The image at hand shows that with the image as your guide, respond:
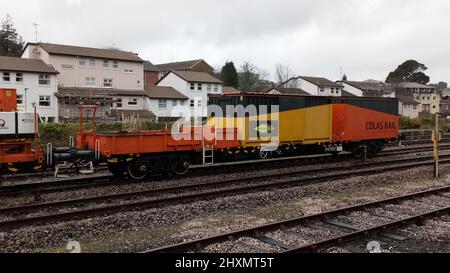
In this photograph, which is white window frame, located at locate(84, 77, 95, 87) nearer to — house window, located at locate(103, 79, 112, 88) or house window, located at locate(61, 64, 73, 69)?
house window, located at locate(103, 79, 112, 88)

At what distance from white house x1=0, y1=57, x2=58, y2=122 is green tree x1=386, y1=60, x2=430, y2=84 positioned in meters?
102

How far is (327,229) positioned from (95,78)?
44477 mm

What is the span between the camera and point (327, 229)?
8602mm

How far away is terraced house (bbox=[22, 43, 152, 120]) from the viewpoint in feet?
143

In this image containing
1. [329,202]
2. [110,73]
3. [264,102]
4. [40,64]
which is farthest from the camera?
[110,73]

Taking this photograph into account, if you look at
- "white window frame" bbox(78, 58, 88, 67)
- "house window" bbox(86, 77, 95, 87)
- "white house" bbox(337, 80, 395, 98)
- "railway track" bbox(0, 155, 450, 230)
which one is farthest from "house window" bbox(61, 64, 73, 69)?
"white house" bbox(337, 80, 395, 98)

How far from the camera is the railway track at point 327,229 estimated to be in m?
7.36

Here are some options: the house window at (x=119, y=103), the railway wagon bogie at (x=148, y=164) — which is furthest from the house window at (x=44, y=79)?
the railway wagon bogie at (x=148, y=164)

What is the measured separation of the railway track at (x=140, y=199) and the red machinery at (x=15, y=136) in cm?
225

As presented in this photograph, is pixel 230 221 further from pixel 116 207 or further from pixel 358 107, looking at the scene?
pixel 358 107

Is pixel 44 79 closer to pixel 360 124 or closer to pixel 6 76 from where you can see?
pixel 6 76

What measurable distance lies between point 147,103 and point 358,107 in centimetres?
3376
